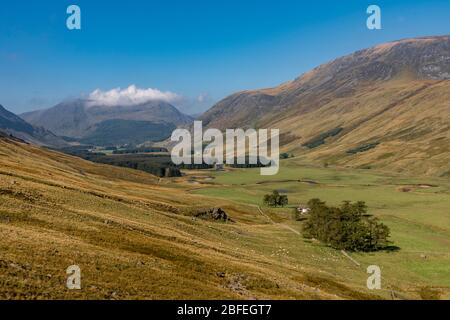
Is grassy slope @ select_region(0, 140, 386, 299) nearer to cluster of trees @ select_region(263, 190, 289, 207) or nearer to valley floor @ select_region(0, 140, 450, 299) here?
valley floor @ select_region(0, 140, 450, 299)

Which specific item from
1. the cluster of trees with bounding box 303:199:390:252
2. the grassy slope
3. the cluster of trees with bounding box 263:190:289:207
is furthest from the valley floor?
the cluster of trees with bounding box 263:190:289:207

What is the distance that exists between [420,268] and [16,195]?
270ft

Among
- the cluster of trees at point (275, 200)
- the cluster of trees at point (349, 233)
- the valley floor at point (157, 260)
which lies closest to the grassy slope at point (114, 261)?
the valley floor at point (157, 260)

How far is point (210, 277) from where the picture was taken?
48781mm

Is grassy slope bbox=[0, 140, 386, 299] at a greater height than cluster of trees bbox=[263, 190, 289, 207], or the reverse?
grassy slope bbox=[0, 140, 386, 299]

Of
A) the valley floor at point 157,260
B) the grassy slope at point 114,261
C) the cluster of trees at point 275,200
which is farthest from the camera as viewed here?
the cluster of trees at point 275,200

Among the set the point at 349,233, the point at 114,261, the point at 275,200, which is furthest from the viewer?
the point at 275,200

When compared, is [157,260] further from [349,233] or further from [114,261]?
[349,233]

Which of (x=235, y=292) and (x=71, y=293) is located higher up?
(x=71, y=293)

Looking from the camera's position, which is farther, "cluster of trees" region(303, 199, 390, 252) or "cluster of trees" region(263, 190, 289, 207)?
"cluster of trees" region(263, 190, 289, 207)

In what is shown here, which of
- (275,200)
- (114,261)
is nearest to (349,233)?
(114,261)

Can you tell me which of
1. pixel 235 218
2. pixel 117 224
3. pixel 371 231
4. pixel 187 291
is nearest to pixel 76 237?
pixel 117 224

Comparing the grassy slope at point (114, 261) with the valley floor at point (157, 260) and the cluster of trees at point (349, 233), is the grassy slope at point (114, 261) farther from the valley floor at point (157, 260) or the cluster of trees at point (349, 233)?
the cluster of trees at point (349, 233)
